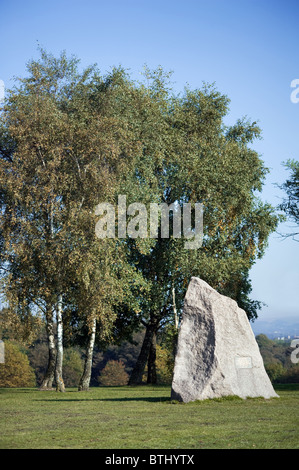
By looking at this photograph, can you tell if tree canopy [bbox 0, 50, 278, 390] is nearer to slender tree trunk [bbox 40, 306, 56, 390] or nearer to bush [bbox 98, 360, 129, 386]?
slender tree trunk [bbox 40, 306, 56, 390]

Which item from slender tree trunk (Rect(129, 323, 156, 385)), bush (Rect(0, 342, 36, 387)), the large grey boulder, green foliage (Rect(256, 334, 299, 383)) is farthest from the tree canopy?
bush (Rect(0, 342, 36, 387))

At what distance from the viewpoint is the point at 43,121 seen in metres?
25.5

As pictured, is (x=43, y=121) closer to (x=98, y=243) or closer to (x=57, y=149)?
(x=57, y=149)

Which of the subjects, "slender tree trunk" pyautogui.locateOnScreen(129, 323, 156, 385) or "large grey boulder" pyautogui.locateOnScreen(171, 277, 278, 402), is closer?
"large grey boulder" pyautogui.locateOnScreen(171, 277, 278, 402)

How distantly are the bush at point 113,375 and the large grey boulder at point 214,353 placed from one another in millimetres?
54118

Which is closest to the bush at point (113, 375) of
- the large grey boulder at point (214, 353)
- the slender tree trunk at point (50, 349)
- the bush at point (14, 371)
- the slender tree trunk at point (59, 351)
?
the bush at point (14, 371)

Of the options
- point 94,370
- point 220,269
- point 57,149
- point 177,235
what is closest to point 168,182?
point 177,235

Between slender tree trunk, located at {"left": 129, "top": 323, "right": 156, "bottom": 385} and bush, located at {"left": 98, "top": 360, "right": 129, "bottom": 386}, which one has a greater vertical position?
slender tree trunk, located at {"left": 129, "top": 323, "right": 156, "bottom": 385}

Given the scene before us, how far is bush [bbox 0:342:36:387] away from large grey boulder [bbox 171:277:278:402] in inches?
1859

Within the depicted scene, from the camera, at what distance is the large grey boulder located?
1605cm

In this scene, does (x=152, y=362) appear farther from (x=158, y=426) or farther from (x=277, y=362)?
(x=277, y=362)

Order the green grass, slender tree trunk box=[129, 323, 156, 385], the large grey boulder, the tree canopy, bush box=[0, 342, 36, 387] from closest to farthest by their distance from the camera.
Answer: the green grass → the large grey boulder → the tree canopy → slender tree trunk box=[129, 323, 156, 385] → bush box=[0, 342, 36, 387]

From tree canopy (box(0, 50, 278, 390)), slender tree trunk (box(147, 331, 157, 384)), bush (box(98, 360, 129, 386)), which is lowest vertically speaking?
bush (box(98, 360, 129, 386))

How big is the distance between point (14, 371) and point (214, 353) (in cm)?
4964
